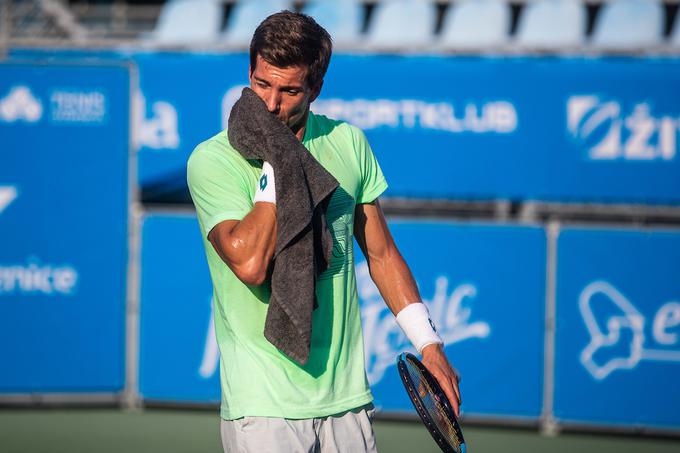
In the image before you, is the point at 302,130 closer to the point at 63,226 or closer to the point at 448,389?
the point at 448,389

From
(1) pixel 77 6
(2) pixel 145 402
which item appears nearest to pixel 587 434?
(2) pixel 145 402

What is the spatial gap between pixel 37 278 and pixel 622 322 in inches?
150

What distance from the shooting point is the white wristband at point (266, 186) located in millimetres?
2584

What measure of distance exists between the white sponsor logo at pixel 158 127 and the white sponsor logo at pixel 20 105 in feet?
2.18

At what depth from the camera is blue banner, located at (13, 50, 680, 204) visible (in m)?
6.73

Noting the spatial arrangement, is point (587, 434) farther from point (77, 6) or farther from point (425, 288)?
point (77, 6)

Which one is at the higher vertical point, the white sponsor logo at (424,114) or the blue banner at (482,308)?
the white sponsor logo at (424,114)

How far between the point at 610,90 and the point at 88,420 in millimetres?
4093

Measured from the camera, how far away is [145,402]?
273 inches

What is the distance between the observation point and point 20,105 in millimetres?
6730

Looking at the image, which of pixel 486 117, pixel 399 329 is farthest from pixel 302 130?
pixel 486 117

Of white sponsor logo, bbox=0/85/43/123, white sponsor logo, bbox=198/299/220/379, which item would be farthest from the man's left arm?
white sponsor logo, bbox=0/85/43/123

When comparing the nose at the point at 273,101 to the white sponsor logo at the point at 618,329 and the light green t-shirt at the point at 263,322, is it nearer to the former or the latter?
the light green t-shirt at the point at 263,322

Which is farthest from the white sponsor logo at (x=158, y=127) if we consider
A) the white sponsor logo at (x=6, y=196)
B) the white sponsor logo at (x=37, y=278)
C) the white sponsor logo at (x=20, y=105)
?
the white sponsor logo at (x=37, y=278)
